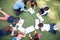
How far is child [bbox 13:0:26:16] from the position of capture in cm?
160

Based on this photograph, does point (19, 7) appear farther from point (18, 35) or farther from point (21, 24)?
point (18, 35)

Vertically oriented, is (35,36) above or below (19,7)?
below

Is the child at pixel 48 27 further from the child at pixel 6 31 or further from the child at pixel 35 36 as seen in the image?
the child at pixel 6 31

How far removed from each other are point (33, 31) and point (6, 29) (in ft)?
0.88

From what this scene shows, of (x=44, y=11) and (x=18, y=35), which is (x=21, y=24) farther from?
(x=44, y=11)

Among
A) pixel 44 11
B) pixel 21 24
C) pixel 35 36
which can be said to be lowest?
pixel 35 36

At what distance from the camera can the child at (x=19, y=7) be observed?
1601 mm

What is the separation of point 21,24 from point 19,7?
0.17m

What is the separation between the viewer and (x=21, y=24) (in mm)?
1585

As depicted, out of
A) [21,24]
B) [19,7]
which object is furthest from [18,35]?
[19,7]

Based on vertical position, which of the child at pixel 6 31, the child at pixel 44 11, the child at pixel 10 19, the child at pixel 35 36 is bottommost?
the child at pixel 35 36

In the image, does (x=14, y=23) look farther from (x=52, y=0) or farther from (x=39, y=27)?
(x=52, y=0)

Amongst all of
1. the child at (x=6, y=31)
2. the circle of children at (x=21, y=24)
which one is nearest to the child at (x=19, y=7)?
the circle of children at (x=21, y=24)

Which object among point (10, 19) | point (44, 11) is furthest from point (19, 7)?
point (44, 11)
